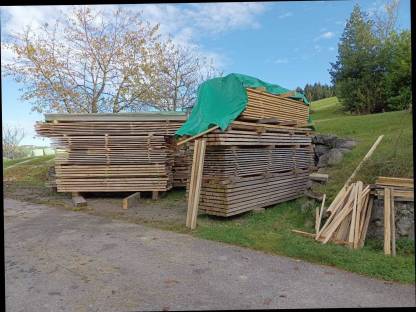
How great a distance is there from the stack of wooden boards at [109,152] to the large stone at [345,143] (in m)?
6.13

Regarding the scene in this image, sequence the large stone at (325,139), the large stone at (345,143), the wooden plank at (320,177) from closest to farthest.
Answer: the wooden plank at (320,177)
the large stone at (345,143)
the large stone at (325,139)

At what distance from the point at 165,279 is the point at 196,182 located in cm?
330

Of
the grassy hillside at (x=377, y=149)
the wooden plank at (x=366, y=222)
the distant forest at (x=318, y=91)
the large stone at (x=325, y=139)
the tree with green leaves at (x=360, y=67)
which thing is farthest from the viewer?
the distant forest at (x=318, y=91)

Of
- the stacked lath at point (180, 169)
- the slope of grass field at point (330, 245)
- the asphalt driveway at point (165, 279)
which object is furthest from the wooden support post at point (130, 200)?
the asphalt driveway at point (165, 279)

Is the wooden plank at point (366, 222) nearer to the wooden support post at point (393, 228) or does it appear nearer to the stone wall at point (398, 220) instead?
the stone wall at point (398, 220)

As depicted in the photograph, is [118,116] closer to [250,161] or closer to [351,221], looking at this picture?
[250,161]

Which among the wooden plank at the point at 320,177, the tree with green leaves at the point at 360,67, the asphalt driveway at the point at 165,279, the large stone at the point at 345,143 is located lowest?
Result: the asphalt driveway at the point at 165,279

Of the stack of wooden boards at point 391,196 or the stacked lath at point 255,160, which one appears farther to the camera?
the stacked lath at point 255,160

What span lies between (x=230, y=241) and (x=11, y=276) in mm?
3637

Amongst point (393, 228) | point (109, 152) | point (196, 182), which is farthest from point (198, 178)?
point (109, 152)

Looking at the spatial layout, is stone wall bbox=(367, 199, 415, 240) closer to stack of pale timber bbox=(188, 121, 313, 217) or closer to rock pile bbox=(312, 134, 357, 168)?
stack of pale timber bbox=(188, 121, 313, 217)

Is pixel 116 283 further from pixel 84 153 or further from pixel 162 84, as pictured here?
pixel 162 84

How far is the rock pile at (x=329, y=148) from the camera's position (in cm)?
1139

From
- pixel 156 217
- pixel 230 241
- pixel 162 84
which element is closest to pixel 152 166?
pixel 156 217
